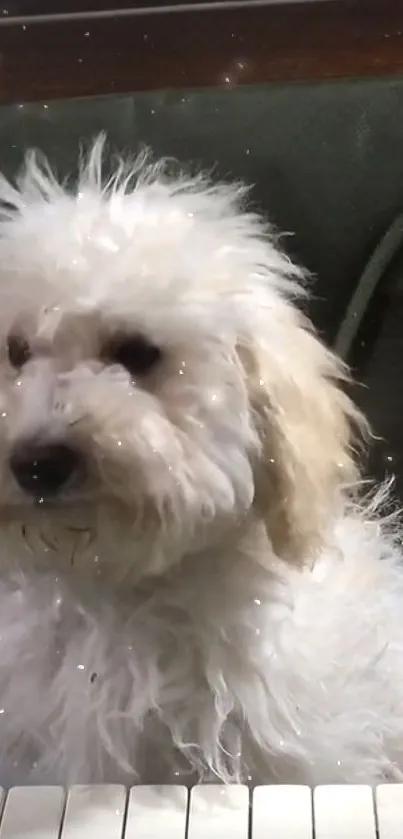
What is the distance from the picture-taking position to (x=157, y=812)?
0.65 m

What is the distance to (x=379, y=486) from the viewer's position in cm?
106

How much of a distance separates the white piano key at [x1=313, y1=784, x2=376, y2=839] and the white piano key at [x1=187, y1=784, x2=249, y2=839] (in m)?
0.05

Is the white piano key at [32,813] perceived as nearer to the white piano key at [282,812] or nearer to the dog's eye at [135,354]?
the white piano key at [282,812]

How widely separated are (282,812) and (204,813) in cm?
5

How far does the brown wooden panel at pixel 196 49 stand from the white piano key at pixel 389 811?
0.74m

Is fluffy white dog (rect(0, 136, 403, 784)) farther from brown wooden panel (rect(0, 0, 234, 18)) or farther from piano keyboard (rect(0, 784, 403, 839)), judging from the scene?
brown wooden panel (rect(0, 0, 234, 18))

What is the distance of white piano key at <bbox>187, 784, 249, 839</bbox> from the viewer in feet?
Result: 2.07

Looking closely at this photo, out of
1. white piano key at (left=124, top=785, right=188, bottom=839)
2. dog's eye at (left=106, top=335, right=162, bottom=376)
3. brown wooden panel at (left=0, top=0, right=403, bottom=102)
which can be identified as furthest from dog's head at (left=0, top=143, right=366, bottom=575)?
brown wooden panel at (left=0, top=0, right=403, bottom=102)

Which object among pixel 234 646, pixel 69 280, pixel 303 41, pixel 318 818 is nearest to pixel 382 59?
pixel 303 41

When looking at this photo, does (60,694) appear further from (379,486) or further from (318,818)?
(379,486)

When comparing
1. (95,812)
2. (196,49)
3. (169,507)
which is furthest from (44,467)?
(196,49)

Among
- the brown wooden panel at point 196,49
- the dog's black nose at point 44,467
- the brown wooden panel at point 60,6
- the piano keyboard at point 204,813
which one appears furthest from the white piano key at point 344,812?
the brown wooden panel at point 60,6

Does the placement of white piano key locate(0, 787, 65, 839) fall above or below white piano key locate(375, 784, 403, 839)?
below

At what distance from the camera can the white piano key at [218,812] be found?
630 mm
